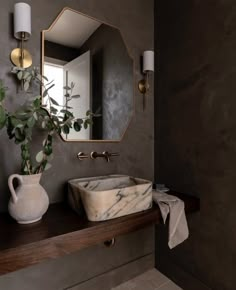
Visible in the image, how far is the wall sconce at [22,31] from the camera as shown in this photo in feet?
3.75

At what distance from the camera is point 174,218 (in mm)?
1287

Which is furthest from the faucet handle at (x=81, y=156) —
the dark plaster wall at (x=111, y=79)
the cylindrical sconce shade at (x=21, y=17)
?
the cylindrical sconce shade at (x=21, y=17)

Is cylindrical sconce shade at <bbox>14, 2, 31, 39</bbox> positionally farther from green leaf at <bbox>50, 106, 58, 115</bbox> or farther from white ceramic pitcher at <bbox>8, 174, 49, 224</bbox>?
white ceramic pitcher at <bbox>8, 174, 49, 224</bbox>

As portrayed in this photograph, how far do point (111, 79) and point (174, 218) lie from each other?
107 centimetres

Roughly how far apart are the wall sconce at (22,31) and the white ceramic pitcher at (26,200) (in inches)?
26.7

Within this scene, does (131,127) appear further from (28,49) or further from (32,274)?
(32,274)

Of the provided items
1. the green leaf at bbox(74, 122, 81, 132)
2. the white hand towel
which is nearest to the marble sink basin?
the white hand towel

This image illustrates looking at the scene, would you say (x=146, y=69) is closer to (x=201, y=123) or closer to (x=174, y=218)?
(x=201, y=123)

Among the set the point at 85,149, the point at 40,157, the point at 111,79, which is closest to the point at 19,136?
the point at 40,157

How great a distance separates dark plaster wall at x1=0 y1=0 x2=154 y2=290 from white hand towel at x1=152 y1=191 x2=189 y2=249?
488 mm

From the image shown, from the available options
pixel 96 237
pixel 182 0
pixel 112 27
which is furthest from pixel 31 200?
pixel 182 0

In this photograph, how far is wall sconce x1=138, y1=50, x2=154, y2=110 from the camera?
1673 mm

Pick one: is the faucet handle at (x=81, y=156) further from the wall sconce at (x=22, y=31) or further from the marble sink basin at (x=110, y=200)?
the wall sconce at (x=22, y=31)

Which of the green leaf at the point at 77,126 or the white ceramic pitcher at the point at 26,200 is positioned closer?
the white ceramic pitcher at the point at 26,200
